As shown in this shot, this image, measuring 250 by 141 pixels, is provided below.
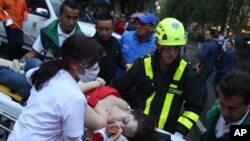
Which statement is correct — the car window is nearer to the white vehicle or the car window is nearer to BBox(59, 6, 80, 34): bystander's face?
the white vehicle

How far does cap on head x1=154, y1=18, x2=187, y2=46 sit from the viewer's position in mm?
3602

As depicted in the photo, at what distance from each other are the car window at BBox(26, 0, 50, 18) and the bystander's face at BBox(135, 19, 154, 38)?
16.3 feet

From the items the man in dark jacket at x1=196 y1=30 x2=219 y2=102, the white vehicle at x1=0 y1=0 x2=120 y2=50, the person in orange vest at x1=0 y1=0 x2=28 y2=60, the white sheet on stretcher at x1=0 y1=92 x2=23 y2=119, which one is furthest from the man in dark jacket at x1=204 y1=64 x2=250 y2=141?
the man in dark jacket at x1=196 y1=30 x2=219 y2=102

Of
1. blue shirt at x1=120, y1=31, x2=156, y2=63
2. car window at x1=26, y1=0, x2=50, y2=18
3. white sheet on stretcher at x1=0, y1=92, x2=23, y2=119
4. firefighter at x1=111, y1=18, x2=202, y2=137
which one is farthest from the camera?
car window at x1=26, y1=0, x2=50, y2=18

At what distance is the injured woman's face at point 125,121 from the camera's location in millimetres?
3268

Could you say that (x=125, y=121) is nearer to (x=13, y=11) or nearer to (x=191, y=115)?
(x=191, y=115)

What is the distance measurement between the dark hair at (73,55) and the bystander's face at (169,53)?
2.64 feet

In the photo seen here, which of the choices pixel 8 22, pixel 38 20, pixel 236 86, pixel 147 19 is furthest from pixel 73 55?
pixel 38 20

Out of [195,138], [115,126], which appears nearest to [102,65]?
[115,126]

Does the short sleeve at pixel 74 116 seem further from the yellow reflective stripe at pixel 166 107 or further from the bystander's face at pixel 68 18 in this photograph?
the bystander's face at pixel 68 18

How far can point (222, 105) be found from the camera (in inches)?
116

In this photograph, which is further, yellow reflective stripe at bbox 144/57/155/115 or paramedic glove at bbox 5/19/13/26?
paramedic glove at bbox 5/19/13/26

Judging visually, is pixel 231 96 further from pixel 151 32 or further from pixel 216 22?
pixel 216 22

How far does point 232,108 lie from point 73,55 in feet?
3.08
